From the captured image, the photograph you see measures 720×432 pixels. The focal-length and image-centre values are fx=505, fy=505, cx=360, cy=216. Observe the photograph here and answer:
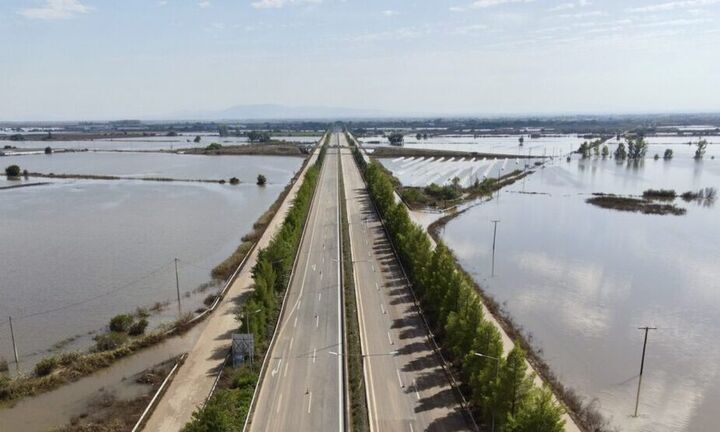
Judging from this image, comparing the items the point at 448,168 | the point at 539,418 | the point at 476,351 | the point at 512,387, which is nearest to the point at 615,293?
the point at 476,351

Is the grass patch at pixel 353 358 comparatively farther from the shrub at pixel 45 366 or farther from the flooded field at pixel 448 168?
the flooded field at pixel 448 168

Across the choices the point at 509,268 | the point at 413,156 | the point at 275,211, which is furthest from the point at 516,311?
the point at 413,156

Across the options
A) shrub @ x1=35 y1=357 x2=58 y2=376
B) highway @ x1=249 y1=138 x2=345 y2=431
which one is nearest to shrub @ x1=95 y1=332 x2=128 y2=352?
shrub @ x1=35 y1=357 x2=58 y2=376

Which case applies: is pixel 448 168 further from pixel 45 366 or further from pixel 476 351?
pixel 45 366

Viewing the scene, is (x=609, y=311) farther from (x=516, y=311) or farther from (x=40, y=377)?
(x=40, y=377)

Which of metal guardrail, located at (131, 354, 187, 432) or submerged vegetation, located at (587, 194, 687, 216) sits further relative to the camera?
submerged vegetation, located at (587, 194, 687, 216)

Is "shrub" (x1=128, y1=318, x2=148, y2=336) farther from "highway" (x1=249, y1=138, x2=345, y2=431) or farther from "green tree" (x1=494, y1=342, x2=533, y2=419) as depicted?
"green tree" (x1=494, y1=342, x2=533, y2=419)

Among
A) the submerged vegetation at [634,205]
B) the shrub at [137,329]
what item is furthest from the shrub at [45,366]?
the submerged vegetation at [634,205]
